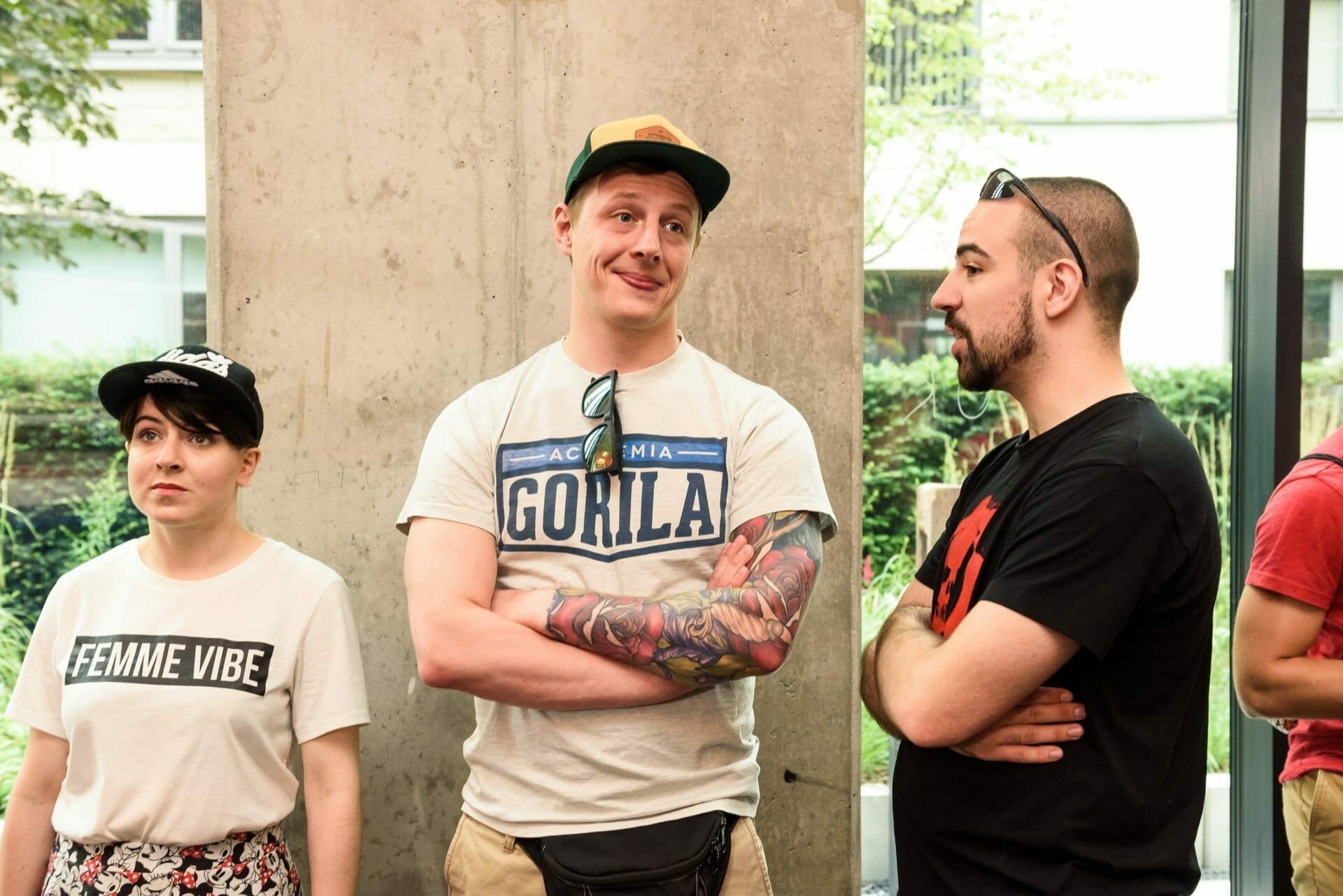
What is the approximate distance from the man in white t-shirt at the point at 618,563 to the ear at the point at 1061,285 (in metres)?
0.48

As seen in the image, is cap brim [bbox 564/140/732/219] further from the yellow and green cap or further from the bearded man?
the bearded man

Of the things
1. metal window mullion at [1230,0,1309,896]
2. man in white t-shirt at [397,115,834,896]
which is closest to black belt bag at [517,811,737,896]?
man in white t-shirt at [397,115,834,896]

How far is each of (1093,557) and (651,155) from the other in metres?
1.01

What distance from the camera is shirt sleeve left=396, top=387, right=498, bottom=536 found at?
1.82 metres

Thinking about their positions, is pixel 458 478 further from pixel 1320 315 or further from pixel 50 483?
pixel 1320 315

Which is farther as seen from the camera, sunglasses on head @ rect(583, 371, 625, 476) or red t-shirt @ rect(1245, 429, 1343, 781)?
red t-shirt @ rect(1245, 429, 1343, 781)

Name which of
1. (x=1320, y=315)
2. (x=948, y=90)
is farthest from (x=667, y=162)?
(x=1320, y=315)

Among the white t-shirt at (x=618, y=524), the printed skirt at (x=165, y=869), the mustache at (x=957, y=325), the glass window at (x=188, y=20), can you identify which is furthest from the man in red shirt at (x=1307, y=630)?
the glass window at (x=188, y=20)

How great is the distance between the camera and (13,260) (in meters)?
2.80

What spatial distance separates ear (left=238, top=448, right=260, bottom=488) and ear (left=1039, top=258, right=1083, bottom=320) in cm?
147

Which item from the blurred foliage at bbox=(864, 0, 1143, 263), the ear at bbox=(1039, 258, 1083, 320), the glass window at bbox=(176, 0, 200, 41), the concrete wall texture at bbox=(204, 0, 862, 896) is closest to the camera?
the ear at bbox=(1039, 258, 1083, 320)

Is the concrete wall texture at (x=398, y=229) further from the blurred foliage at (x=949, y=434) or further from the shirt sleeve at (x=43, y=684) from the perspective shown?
the blurred foliage at (x=949, y=434)

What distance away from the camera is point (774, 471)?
186 cm

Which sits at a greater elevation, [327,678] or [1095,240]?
[1095,240]
